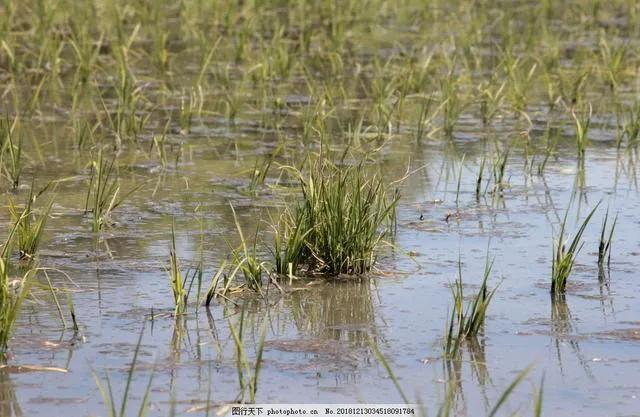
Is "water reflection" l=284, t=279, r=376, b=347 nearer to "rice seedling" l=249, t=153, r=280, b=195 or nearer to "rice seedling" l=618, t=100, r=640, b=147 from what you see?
"rice seedling" l=249, t=153, r=280, b=195

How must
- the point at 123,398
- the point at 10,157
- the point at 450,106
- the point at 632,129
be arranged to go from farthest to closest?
the point at 450,106 < the point at 632,129 < the point at 10,157 < the point at 123,398

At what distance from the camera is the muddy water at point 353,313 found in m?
3.63

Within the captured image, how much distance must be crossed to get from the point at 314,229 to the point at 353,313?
1.41ft

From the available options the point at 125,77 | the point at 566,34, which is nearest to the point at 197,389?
the point at 125,77

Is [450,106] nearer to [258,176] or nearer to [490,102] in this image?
[490,102]

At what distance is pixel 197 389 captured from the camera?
11.8 feet

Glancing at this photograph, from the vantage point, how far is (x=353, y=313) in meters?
4.40

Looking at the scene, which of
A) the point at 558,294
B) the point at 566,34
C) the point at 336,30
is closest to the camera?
the point at 558,294

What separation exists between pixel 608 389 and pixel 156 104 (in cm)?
508

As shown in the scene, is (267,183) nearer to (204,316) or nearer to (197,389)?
(204,316)

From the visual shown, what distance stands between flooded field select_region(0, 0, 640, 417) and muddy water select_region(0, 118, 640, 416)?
0.01 meters

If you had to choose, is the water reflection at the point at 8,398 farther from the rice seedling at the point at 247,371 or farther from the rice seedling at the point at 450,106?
the rice seedling at the point at 450,106

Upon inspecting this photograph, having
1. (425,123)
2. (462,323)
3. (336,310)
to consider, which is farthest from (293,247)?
(425,123)

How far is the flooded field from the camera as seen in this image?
373cm
